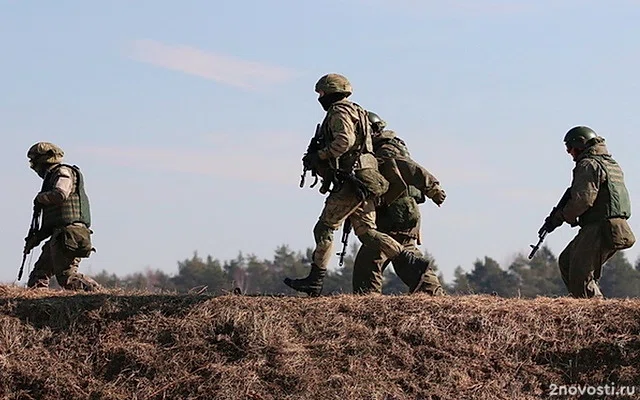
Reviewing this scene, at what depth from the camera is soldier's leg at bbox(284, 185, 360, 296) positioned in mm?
13352

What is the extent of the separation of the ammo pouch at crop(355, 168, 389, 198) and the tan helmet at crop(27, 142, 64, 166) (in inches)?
157

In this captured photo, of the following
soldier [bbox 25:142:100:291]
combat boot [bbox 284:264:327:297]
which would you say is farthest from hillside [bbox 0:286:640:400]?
soldier [bbox 25:142:100:291]

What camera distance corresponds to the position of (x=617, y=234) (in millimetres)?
14297

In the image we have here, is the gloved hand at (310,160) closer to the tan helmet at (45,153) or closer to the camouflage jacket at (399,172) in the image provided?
the camouflage jacket at (399,172)

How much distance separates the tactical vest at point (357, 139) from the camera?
43.8 ft

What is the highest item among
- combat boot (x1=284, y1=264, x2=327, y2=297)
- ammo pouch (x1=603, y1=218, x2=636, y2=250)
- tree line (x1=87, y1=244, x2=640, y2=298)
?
tree line (x1=87, y1=244, x2=640, y2=298)

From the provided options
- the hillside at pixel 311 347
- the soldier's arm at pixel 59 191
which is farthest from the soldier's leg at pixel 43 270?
the hillside at pixel 311 347

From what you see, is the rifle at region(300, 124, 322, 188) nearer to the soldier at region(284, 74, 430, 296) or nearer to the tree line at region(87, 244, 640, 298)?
the soldier at region(284, 74, 430, 296)

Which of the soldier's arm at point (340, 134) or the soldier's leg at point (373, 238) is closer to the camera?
the soldier's arm at point (340, 134)

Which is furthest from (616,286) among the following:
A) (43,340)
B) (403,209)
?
(43,340)

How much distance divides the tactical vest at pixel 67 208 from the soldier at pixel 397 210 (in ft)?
10.5

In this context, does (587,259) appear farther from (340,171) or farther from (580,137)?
(340,171)

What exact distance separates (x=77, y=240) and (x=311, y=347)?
13.4 ft

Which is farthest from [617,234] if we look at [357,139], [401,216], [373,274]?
[357,139]
